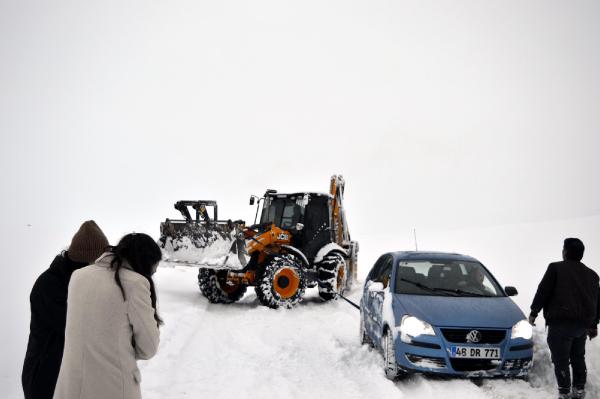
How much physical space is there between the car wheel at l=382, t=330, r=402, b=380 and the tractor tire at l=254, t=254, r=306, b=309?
5.17 meters

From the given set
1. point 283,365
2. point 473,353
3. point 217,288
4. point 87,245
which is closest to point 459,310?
point 473,353

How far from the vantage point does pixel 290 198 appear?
12305 mm

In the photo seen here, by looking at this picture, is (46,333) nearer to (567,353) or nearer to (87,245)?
(87,245)

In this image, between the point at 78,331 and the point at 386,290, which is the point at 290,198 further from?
the point at 78,331

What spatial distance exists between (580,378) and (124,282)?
4.57 metres

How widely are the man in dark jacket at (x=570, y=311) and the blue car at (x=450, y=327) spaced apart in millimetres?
421

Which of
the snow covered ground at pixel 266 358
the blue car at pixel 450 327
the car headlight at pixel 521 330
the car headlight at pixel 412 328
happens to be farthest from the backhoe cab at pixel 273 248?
the car headlight at pixel 521 330

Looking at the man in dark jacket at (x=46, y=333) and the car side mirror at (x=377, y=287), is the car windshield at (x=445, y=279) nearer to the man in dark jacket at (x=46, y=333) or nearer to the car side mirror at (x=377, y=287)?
the car side mirror at (x=377, y=287)

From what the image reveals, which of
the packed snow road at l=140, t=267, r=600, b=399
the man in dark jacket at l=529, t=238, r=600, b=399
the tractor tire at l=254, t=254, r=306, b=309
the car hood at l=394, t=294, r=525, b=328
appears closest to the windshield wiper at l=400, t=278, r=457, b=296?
the car hood at l=394, t=294, r=525, b=328

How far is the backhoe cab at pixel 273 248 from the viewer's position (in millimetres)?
10594

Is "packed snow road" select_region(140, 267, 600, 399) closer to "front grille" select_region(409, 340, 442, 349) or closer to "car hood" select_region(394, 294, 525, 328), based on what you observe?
"front grille" select_region(409, 340, 442, 349)

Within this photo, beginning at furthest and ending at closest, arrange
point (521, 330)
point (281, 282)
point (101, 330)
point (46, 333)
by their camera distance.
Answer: point (281, 282)
point (521, 330)
point (46, 333)
point (101, 330)

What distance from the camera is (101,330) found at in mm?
2150

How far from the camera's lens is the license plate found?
4930 millimetres
